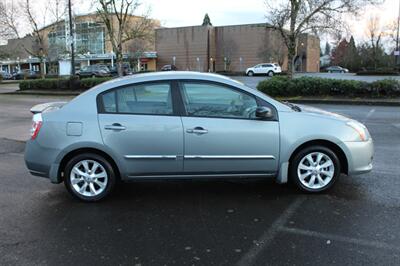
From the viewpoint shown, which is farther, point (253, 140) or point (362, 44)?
point (362, 44)

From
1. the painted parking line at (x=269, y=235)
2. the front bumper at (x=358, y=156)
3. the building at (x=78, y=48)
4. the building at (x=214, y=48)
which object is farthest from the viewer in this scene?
the building at (x=214, y=48)

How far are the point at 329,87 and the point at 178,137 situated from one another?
46.3 ft

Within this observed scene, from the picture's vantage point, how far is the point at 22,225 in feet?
13.9

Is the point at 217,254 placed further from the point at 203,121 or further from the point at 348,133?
the point at 348,133

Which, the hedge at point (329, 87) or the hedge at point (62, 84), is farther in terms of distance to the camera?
the hedge at point (62, 84)

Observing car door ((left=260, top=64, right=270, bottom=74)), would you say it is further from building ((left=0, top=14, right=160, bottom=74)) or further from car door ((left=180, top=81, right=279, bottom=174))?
car door ((left=180, top=81, right=279, bottom=174))

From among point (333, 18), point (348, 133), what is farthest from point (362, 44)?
point (348, 133)

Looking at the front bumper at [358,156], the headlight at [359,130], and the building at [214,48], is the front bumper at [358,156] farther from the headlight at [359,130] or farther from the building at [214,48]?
the building at [214,48]

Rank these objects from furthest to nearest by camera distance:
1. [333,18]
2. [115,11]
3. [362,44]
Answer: [362,44] → [115,11] → [333,18]

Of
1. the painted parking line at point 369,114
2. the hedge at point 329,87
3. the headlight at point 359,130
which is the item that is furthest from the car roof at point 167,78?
the hedge at point 329,87

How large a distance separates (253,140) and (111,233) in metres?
1.93

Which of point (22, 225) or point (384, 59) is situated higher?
→ point (384, 59)

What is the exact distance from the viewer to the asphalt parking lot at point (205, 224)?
3.46 meters

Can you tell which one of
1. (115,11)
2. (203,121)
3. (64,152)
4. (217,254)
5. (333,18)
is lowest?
(217,254)
